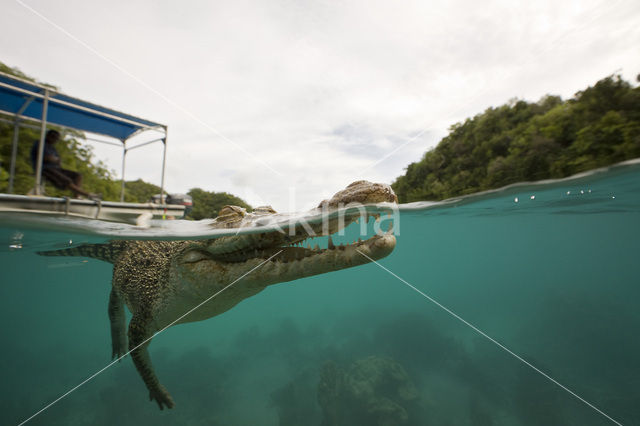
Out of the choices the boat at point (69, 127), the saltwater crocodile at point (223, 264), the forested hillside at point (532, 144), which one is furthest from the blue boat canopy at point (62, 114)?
the forested hillside at point (532, 144)

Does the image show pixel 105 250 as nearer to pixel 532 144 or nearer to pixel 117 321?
pixel 117 321

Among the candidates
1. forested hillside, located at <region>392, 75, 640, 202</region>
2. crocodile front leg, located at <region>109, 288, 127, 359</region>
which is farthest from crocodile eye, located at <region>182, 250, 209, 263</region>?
forested hillside, located at <region>392, 75, 640, 202</region>

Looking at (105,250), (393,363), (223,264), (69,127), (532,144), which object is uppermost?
(69,127)

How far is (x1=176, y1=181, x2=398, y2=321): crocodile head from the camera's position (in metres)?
2.23

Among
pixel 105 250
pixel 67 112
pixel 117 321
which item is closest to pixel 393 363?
pixel 117 321

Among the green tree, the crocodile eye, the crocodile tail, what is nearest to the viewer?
the crocodile eye

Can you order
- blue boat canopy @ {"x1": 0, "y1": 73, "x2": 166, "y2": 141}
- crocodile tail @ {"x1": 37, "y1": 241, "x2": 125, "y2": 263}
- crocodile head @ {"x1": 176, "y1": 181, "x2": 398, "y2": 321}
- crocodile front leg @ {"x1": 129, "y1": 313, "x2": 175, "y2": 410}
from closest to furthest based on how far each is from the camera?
1. crocodile head @ {"x1": 176, "y1": 181, "x2": 398, "y2": 321}
2. crocodile front leg @ {"x1": 129, "y1": 313, "x2": 175, "y2": 410}
3. blue boat canopy @ {"x1": 0, "y1": 73, "x2": 166, "y2": 141}
4. crocodile tail @ {"x1": 37, "y1": 241, "x2": 125, "y2": 263}

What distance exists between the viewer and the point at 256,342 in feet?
39.4

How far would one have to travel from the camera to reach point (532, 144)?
5.06 m

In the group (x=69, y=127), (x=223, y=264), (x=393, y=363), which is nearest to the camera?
(x=223, y=264)

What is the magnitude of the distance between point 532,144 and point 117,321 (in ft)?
27.9

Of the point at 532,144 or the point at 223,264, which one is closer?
the point at 223,264

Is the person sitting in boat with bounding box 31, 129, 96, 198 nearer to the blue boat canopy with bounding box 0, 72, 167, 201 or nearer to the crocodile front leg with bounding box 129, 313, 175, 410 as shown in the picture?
the blue boat canopy with bounding box 0, 72, 167, 201

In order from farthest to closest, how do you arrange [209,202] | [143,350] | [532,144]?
[209,202] < [532,144] < [143,350]
